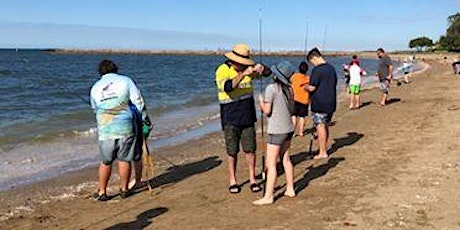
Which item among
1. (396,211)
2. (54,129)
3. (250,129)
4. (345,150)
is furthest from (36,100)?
(396,211)

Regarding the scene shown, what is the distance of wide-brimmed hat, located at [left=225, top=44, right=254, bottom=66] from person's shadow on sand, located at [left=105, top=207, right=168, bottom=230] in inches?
75.2

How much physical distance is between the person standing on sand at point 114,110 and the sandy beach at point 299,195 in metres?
0.71

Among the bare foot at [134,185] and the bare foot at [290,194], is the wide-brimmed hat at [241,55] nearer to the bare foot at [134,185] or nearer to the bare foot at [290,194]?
the bare foot at [290,194]

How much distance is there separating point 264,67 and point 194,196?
187 cm

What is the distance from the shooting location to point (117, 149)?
23.8ft

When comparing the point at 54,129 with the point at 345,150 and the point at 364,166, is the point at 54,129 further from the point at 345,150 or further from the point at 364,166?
the point at 364,166

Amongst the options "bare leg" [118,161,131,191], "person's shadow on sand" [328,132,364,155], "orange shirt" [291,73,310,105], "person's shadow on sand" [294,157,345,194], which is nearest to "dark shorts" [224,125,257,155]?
"person's shadow on sand" [294,157,345,194]

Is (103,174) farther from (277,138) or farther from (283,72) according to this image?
(283,72)

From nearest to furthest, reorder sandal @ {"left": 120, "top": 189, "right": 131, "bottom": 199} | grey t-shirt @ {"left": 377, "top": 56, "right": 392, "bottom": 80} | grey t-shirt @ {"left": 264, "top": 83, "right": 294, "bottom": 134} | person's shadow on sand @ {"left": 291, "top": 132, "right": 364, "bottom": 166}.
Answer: grey t-shirt @ {"left": 264, "top": 83, "right": 294, "bottom": 134}, sandal @ {"left": 120, "top": 189, "right": 131, "bottom": 199}, person's shadow on sand @ {"left": 291, "top": 132, "right": 364, "bottom": 166}, grey t-shirt @ {"left": 377, "top": 56, "right": 392, "bottom": 80}

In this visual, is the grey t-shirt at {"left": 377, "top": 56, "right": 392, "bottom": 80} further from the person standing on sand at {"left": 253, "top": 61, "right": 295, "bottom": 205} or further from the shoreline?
the person standing on sand at {"left": 253, "top": 61, "right": 295, "bottom": 205}

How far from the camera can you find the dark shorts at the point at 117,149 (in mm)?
7203

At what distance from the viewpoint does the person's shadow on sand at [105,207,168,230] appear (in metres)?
6.31

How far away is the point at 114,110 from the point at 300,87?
4.30m

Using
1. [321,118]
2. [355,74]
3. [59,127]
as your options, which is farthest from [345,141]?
[59,127]
